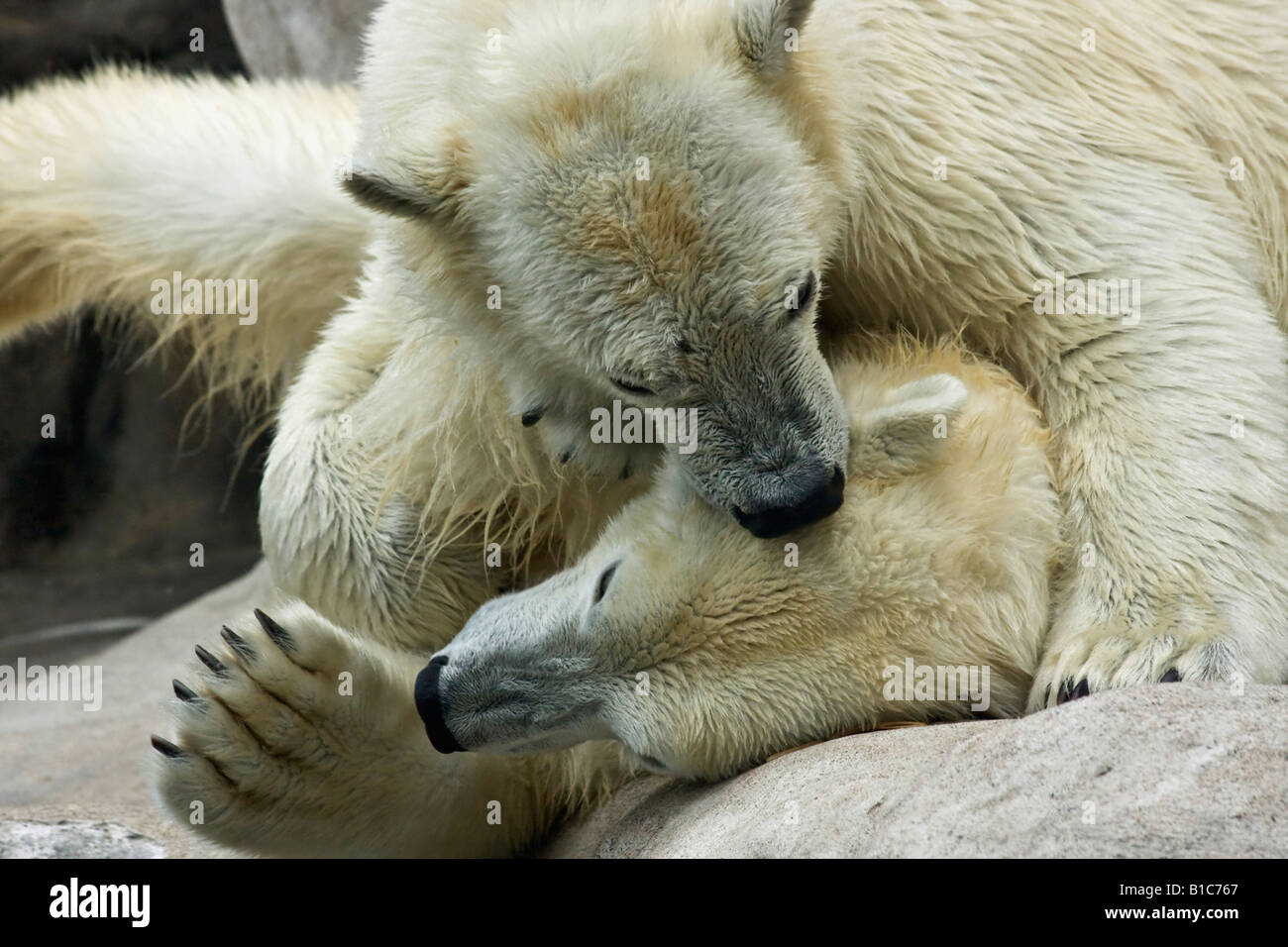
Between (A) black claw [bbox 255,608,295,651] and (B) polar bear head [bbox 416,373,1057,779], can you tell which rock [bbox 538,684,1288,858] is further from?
(A) black claw [bbox 255,608,295,651]

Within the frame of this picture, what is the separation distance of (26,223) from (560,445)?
188cm

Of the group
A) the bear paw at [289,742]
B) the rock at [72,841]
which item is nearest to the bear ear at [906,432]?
the bear paw at [289,742]

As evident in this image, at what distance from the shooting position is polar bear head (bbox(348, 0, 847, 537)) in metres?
2.19

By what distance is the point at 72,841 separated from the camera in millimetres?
2809

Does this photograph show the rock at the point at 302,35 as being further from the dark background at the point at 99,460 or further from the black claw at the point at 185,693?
the black claw at the point at 185,693

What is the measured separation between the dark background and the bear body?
3169 millimetres

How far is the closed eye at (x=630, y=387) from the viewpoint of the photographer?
2.26 metres

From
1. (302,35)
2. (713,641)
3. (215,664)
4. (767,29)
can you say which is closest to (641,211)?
(767,29)

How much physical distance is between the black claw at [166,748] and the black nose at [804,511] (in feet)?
3.52

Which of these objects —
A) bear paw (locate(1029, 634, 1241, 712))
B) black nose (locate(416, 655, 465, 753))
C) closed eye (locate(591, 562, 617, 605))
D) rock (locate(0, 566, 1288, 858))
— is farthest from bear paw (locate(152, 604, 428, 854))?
bear paw (locate(1029, 634, 1241, 712))

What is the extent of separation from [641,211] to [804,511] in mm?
522

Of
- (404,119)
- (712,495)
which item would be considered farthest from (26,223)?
(712,495)

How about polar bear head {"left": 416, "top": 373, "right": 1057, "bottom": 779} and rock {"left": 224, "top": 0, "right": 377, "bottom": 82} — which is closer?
polar bear head {"left": 416, "top": 373, "right": 1057, "bottom": 779}

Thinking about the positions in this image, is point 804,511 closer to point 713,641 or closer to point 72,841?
point 713,641
